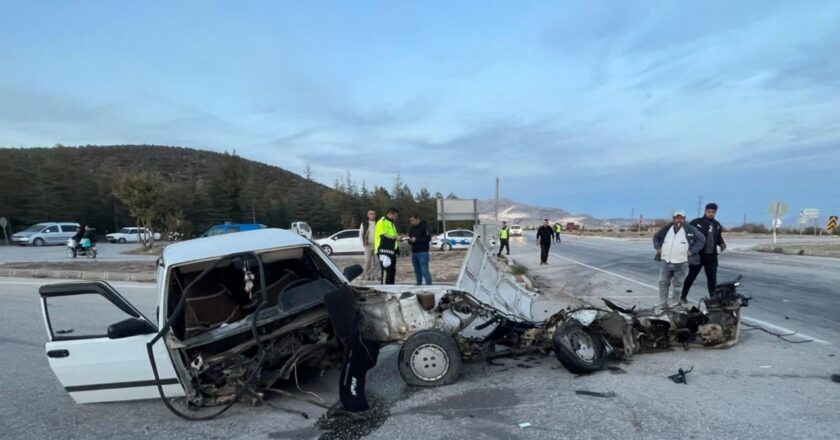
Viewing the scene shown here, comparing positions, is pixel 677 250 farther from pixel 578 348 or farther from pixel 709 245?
pixel 578 348

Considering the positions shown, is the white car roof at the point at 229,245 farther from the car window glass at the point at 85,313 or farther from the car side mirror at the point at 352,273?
the car window glass at the point at 85,313

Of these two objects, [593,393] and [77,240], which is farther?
[77,240]

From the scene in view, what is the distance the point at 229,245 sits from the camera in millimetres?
4172

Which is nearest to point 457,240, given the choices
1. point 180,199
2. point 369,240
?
point 369,240

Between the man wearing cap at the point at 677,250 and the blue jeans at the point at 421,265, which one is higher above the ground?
the man wearing cap at the point at 677,250

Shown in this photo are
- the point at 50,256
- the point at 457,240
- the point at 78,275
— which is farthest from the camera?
the point at 457,240

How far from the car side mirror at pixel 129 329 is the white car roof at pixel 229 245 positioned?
1.67 feet

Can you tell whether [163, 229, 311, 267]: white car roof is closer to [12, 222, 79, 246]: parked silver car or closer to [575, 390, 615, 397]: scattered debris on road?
[575, 390, 615, 397]: scattered debris on road

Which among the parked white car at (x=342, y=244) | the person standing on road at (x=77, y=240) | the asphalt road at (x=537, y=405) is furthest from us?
the parked white car at (x=342, y=244)

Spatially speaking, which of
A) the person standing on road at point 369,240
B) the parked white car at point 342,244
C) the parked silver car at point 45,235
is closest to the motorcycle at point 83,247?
the parked white car at point 342,244

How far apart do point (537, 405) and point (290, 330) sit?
213cm

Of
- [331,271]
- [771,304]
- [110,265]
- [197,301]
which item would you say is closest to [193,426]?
[197,301]

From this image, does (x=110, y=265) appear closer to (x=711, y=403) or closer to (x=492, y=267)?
(x=492, y=267)

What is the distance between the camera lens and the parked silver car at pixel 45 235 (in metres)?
30.5
